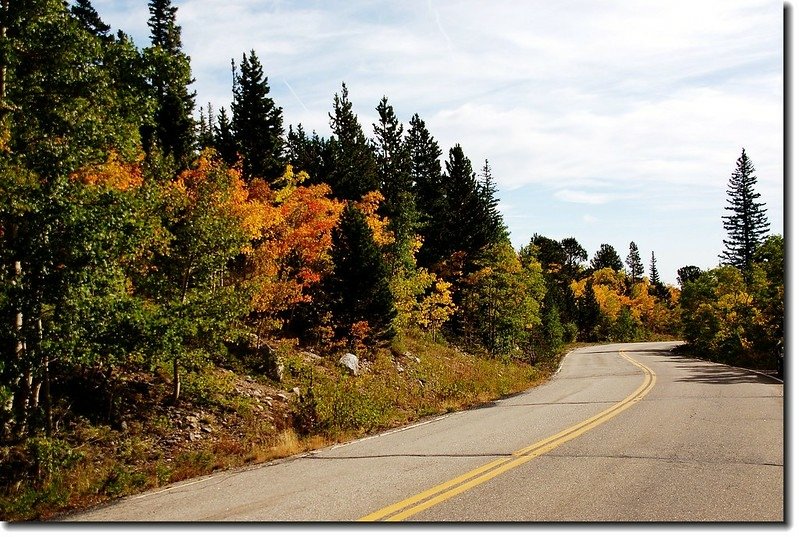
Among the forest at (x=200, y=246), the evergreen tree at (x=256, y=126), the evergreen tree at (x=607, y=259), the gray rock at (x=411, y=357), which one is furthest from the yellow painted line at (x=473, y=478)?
the evergreen tree at (x=607, y=259)

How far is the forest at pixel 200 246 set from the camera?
9.48m

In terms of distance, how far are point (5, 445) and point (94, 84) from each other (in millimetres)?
6927

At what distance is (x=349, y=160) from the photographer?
37344 millimetres

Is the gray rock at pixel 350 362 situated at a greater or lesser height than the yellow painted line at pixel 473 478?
greater

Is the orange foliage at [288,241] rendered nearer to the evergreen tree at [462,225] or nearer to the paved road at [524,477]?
the paved road at [524,477]

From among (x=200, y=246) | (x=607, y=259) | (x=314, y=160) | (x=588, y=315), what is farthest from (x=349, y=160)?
(x=607, y=259)

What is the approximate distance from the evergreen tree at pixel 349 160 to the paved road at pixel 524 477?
24.0m

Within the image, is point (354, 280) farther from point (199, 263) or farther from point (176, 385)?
point (176, 385)

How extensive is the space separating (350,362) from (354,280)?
14.5 feet

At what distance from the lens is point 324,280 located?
2594 centimetres

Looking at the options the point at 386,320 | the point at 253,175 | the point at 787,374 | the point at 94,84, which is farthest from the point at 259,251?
the point at 787,374

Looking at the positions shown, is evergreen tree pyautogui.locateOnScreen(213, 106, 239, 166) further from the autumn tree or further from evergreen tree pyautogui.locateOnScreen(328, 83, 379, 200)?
the autumn tree

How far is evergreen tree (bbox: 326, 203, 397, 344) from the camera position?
2522 cm

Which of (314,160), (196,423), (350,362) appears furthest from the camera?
(314,160)
